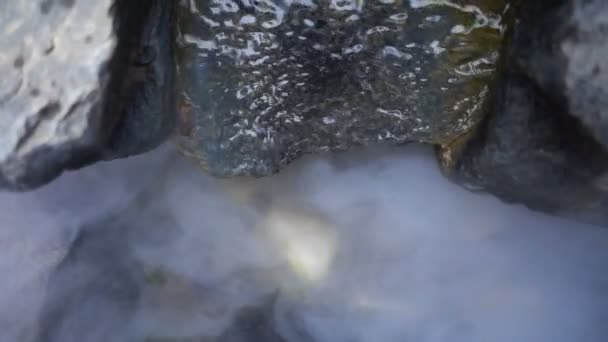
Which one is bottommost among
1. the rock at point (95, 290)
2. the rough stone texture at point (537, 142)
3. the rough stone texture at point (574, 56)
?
the rock at point (95, 290)

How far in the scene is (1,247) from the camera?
132cm

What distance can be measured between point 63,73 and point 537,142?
76 centimetres

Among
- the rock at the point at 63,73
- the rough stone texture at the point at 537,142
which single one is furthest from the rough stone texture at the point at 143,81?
the rough stone texture at the point at 537,142

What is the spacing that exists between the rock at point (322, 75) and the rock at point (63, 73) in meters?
0.08

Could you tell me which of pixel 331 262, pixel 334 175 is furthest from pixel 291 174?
pixel 331 262

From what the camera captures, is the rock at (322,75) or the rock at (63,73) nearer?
the rock at (63,73)

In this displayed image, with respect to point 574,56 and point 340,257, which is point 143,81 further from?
point 574,56

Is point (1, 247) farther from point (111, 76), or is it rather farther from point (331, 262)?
point (331, 262)

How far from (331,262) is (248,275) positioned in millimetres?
166

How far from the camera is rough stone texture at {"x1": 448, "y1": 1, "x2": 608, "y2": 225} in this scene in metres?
1.10

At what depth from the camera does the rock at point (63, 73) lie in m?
0.99

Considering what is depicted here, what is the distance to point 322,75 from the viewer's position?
117 centimetres

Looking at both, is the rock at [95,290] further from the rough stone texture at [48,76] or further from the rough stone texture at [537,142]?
the rough stone texture at [537,142]

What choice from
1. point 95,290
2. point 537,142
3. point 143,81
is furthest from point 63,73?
point 537,142
